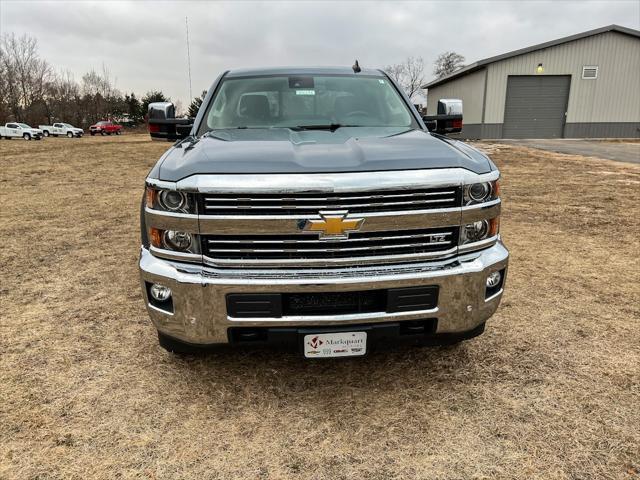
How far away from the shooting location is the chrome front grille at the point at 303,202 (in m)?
2.35

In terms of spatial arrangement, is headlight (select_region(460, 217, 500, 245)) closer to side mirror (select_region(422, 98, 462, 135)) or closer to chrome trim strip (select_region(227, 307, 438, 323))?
chrome trim strip (select_region(227, 307, 438, 323))

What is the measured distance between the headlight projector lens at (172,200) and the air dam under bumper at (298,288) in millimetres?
293

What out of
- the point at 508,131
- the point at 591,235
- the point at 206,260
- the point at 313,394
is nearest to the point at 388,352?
the point at 313,394

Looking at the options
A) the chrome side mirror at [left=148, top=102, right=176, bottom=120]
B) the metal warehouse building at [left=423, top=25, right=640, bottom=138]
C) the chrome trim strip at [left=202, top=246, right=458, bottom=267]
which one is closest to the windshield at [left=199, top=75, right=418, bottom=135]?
the chrome side mirror at [left=148, top=102, right=176, bottom=120]

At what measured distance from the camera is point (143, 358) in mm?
3193

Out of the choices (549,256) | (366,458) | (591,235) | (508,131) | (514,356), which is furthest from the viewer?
(508,131)

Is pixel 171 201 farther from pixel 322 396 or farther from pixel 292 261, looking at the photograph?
pixel 322 396

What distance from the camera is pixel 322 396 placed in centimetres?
279

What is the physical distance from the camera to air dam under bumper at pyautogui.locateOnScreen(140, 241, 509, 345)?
2.38 metres

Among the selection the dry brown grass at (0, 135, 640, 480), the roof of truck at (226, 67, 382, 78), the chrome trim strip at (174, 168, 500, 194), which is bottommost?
the dry brown grass at (0, 135, 640, 480)

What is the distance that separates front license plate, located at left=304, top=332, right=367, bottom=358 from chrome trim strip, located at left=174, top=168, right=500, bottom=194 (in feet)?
2.43

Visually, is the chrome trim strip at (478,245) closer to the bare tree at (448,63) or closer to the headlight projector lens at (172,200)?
the headlight projector lens at (172,200)

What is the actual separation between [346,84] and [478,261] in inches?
87.9

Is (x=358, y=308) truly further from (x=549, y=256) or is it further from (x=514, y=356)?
(x=549, y=256)
